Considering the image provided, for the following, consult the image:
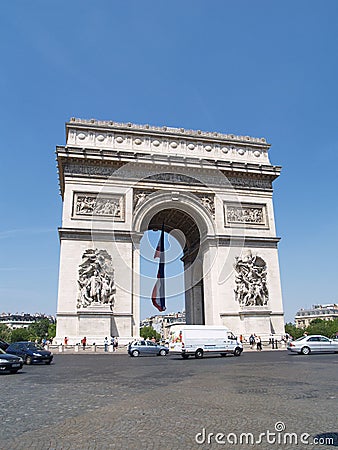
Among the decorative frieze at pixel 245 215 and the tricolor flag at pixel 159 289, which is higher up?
the decorative frieze at pixel 245 215

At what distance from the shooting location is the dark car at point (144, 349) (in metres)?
22.9

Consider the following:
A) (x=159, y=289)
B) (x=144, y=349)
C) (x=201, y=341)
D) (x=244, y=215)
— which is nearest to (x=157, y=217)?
(x=159, y=289)

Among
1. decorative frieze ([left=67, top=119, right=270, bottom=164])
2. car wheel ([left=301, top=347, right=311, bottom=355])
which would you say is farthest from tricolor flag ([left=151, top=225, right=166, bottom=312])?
car wheel ([left=301, top=347, right=311, bottom=355])

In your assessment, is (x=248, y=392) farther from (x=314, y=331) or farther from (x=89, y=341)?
(x=314, y=331)

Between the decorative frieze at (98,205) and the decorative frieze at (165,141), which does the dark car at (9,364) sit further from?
→ the decorative frieze at (165,141)

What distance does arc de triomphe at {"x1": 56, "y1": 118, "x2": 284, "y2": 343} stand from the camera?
86.2 ft

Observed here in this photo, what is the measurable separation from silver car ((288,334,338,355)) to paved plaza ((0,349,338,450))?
13.6m

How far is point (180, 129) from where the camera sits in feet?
105

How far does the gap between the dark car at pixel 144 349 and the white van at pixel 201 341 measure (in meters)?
1.90

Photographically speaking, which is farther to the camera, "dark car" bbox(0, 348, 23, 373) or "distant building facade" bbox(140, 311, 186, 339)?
"distant building facade" bbox(140, 311, 186, 339)

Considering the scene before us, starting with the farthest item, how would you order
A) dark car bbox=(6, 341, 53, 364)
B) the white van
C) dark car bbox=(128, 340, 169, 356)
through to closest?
dark car bbox=(128, 340, 169, 356) < the white van < dark car bbox=(6, 341, 53, 364)

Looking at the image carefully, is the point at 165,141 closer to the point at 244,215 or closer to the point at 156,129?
the point at 156,129

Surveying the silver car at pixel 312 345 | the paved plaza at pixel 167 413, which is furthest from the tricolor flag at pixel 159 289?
the paved plaza at pixel 167 413

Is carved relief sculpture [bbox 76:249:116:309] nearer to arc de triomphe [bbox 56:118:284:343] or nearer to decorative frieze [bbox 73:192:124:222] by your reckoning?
arc de triomphe [bbox 56:118:284:343]
